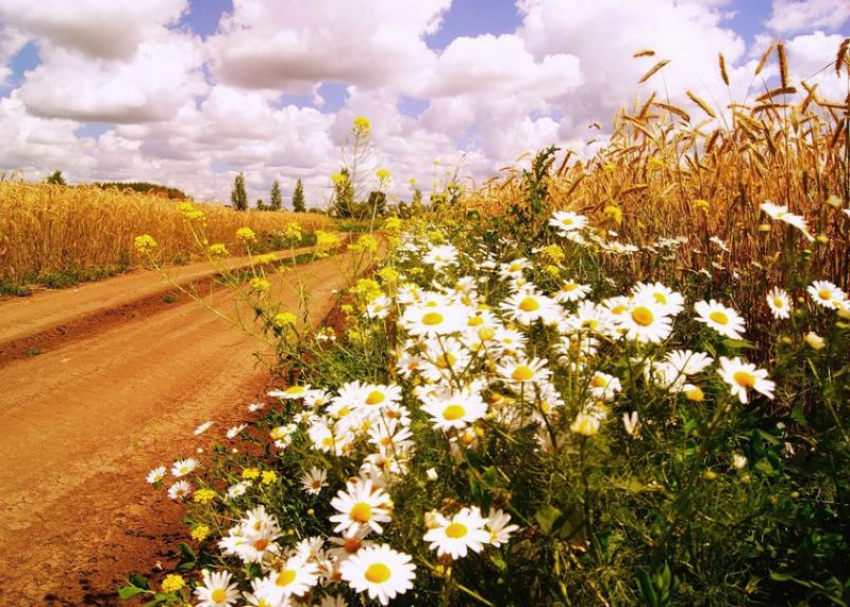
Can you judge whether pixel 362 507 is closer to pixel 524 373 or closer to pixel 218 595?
pixel 524 373

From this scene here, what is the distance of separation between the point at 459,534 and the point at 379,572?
0.69ft

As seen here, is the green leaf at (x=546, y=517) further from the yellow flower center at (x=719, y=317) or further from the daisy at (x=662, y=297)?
the yellow flower center at (x=719, y=317)

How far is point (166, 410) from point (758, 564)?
13.3 ft

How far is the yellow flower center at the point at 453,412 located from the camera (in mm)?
1383

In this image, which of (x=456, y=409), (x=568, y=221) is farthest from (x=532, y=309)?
(x=568, y=221)

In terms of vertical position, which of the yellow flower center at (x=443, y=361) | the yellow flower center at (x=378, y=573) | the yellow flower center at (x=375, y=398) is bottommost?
the yellow flower center at (x=378, y=573)

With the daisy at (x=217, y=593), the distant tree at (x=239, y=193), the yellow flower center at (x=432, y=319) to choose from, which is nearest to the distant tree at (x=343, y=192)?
the yellow flower center at (x=432, y=319)

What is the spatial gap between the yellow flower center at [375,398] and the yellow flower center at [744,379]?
37.8 inches

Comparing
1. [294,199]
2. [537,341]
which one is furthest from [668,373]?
[294,199]

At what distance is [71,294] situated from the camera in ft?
27.6

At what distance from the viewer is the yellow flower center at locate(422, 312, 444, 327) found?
1.66 m

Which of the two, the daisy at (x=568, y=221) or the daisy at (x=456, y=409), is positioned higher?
the daisy at (x=568, y=221)

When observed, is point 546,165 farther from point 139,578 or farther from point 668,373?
point 139,578

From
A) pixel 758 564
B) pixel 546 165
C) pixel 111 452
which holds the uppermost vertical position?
pixel 546 165
